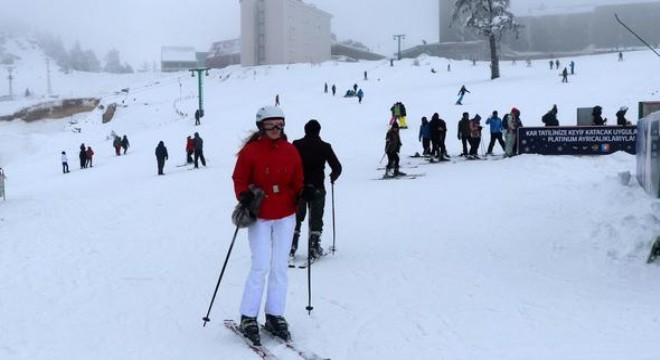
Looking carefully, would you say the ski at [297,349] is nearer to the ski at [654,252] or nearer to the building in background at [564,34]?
the ski at [654,252]

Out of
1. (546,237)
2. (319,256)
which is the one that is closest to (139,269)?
(319,256)

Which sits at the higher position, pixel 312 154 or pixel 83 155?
pixel 312 154

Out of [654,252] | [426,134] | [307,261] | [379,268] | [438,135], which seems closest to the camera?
[654,252]

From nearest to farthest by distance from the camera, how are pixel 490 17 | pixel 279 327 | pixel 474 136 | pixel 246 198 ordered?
pixel 246 198, pixel 279 327, pixel 474 136, pixel 490 17

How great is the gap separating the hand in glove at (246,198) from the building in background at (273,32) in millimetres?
97839

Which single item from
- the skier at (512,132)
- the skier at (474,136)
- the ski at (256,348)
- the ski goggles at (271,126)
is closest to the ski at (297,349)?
the ski at (256,348)

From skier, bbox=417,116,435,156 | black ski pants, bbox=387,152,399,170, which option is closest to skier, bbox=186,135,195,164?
skier, bbox=417,116,435,156

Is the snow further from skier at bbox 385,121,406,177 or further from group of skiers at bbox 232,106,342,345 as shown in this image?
skier at bbox 385,121,406,177

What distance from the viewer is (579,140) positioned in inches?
708

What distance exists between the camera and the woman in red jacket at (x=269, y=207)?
5043mm

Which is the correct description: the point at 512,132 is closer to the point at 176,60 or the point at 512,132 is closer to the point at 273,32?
the point at 273,32

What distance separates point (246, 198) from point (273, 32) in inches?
3927

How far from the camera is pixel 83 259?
31.1ft

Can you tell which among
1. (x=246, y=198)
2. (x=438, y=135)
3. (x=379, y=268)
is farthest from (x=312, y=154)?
(x=438, y=135)
